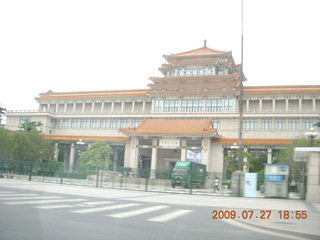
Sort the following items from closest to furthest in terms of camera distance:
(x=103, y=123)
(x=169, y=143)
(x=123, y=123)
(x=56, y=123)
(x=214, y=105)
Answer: (x=169, y=143) → (x=214, y=105) → (x=123, y=123) → (x=103, y=123) → (x=56, y=123)

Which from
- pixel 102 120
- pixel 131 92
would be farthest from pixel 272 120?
pixel 102 120

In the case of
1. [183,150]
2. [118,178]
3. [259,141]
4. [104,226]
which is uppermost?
[259,141]

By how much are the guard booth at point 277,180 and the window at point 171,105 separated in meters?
35.8

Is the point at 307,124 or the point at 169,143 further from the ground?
the point at 307,124

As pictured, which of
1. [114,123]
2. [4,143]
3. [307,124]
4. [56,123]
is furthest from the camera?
[56,123]

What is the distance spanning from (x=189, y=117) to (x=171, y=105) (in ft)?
13.6

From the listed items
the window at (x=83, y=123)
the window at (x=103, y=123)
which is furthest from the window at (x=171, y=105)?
the window at (x=83, y=123)

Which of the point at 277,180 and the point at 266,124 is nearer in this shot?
the point at 277,180

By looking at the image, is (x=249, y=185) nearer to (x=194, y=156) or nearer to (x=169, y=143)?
(x=194, y=156)

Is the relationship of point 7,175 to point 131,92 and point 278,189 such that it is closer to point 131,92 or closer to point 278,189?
point 278,189

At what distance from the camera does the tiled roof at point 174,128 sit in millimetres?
48031

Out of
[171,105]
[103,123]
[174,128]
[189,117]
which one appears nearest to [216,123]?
[189,117]

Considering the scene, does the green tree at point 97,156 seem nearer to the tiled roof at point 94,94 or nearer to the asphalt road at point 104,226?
the tiled roof at point 94,94

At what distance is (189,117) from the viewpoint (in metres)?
56.4
